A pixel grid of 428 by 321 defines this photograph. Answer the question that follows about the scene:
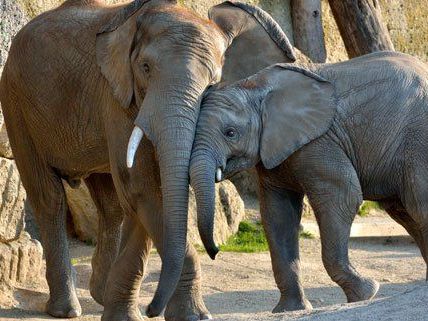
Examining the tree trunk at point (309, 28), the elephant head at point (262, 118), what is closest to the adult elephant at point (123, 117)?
the elephant head at point (262, 118)

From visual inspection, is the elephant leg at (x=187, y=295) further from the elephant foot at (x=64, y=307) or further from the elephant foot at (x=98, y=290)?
the elephant foot at (x=98, y=290)

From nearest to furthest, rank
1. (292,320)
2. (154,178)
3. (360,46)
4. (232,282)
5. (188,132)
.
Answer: (292,320), (188,132), (154,178), (232,282), (360,46)

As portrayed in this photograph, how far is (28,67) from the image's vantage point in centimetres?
798

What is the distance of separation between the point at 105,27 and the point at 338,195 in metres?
1.60

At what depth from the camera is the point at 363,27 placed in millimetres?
11398

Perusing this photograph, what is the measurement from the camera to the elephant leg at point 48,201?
8.12 metres

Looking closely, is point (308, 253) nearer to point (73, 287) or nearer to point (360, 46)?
point (360, 46)

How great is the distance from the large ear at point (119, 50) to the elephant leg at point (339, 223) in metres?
1.16

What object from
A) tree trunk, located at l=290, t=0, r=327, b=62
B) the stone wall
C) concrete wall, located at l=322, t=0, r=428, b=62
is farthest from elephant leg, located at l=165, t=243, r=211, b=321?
concrete wall, located at l=322, t=0, r=428, b=62

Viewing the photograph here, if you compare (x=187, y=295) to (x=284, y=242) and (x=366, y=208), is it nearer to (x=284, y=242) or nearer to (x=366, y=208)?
(x=284, y=242)

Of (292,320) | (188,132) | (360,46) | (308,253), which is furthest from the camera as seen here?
(360,46)

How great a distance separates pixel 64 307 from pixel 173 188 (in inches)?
72.9

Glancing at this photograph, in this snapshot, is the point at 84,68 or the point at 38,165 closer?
the point at 84,68

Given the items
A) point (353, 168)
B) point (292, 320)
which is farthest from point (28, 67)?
point (292, 320)
